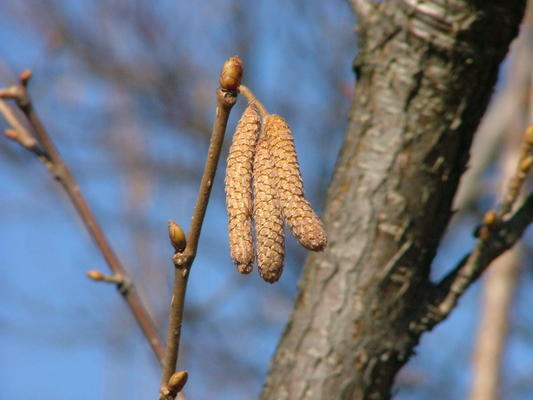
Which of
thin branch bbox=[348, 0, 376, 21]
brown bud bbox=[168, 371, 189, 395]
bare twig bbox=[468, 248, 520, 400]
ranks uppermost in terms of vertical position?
bare twig bbox=[468, 248, 520, 400]

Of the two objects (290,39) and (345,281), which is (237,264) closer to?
(345,281)

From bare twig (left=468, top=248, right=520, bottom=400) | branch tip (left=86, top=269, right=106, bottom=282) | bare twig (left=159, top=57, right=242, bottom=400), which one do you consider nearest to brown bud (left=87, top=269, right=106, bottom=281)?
branch tip (left=86, top=269, right=106, bottom=282)

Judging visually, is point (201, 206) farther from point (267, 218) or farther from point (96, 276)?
point (96, 276)

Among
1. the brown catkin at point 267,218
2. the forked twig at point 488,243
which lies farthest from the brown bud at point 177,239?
the forked twig at point 488,243

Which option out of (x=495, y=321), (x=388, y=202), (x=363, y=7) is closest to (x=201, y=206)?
(x=388, y=202)

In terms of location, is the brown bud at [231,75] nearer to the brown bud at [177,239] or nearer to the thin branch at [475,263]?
the brown bud at [177,239]

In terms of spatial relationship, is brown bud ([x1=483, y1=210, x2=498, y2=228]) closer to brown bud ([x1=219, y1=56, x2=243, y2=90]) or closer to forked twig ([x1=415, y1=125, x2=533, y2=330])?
forked twig ([x1=415, y1=125, x2=533, y2=330])
